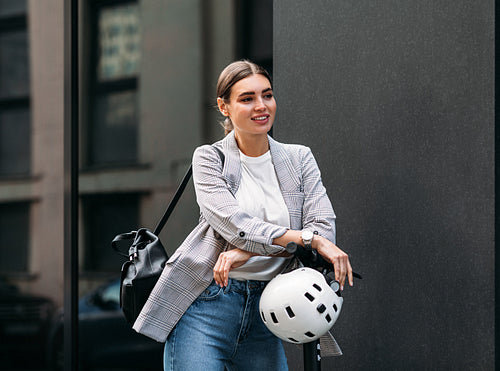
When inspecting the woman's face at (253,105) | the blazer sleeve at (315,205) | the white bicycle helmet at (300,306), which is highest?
the woman's face at (253,105)

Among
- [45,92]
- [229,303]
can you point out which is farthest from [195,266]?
[45,92]

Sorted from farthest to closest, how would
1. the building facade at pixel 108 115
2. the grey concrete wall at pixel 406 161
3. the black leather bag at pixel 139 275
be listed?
1. the building facade at pixel 108 115
2. the grey concrete wall at pixel 406 161
3. the black leather bag at pixel 139 275

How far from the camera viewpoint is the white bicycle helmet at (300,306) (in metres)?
2.57

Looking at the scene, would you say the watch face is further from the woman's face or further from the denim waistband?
the woman's face

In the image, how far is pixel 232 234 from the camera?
2.79 m

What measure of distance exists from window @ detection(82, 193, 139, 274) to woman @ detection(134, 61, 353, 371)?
333 cm

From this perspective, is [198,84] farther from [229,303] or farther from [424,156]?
[229,303]

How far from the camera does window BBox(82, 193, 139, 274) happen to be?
20.5 feet

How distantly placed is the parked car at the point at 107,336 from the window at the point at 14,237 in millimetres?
1345

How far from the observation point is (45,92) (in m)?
7.03

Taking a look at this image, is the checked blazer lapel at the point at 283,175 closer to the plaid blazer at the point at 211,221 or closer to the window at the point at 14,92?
the plaid blazer at the point at 211,221

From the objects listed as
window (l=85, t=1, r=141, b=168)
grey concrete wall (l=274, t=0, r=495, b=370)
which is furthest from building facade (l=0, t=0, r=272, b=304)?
grey concrete wall (l=274, t=0, r=495, b=370)

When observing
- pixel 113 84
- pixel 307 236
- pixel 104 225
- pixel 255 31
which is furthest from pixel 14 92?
Answer: pixel 307 236

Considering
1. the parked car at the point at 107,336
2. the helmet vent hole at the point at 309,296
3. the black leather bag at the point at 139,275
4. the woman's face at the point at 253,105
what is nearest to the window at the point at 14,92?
the parked car at the point at 107,336
